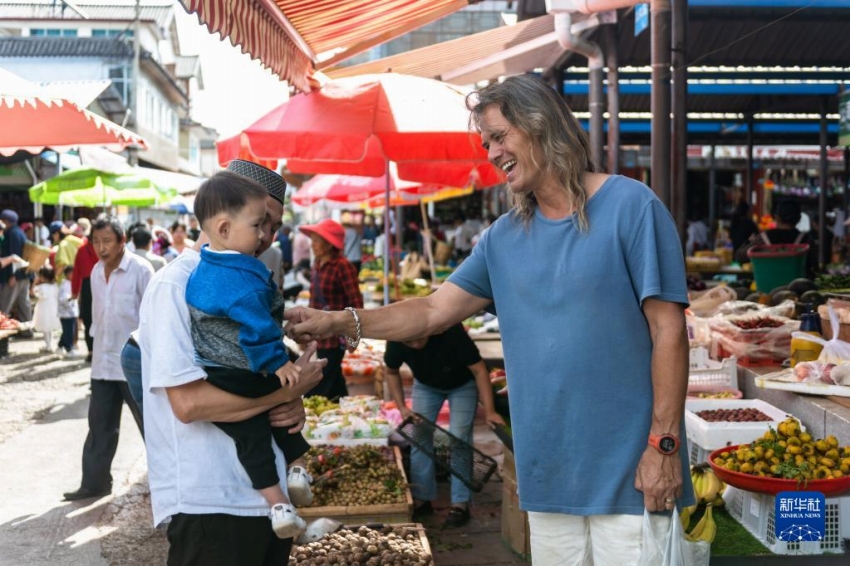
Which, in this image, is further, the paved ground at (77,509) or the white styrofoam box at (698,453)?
the paved ground at (77,509)

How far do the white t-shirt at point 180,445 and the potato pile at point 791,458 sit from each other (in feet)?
8.16

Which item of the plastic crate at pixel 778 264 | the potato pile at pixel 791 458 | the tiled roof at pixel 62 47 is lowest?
the potato pile at pixel 791 458

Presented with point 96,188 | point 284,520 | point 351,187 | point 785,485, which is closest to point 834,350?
point 785,485

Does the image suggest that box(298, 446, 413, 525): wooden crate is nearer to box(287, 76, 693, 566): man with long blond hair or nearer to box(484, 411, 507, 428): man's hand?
box(484, 411, 507, 428): man's hand

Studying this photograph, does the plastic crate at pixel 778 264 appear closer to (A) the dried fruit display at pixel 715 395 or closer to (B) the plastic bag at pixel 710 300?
(B) the plastic bag at pixel 710 300

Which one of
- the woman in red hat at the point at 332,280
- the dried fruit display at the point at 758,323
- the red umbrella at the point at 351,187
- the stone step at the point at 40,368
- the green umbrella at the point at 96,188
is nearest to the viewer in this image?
the dried fruit display at the point at 758,323

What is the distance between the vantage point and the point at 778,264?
1041 centimetres

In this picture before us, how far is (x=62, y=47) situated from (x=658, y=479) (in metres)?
42.1

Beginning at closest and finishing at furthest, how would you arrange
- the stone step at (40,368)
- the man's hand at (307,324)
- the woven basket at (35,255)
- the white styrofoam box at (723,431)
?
the man's hand at (307,324), the white styrofoam box at (723,431), the stone step at (40,368), the woven basket at (35,255)

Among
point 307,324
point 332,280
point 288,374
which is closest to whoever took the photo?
point 288,374

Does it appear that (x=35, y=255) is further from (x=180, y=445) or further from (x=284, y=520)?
(x=284, y=520)

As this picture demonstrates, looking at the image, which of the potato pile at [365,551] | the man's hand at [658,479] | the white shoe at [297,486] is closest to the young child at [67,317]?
the potato pile at [365,551]

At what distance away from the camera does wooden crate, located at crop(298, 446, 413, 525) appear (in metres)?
5.56

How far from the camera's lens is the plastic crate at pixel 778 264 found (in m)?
10.3
